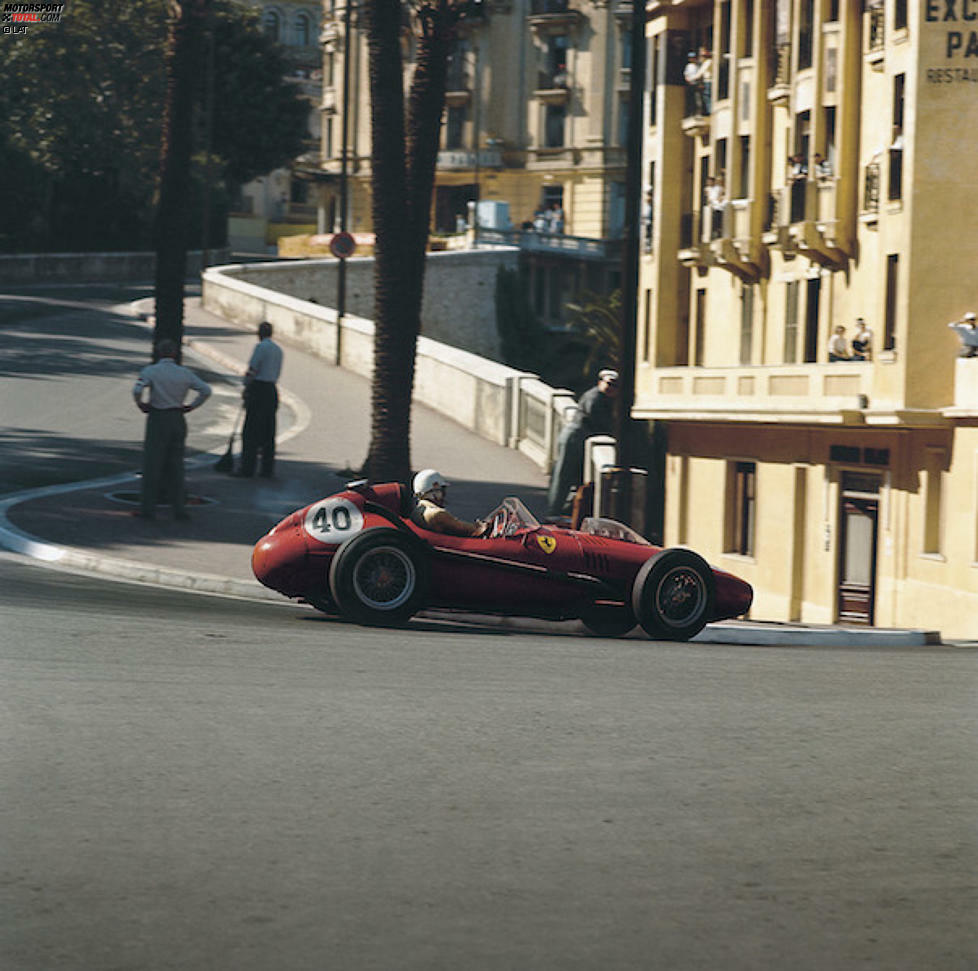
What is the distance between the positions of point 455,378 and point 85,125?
45380 millimetres

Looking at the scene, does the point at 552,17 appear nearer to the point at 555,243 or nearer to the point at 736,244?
the point at 555,243

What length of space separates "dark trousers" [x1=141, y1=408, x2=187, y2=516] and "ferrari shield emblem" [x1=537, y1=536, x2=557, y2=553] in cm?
593

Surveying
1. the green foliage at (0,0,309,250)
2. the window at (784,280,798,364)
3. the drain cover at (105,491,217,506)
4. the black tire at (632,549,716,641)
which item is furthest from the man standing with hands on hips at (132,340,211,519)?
Answer: the green foliage at (0,0,309,250)

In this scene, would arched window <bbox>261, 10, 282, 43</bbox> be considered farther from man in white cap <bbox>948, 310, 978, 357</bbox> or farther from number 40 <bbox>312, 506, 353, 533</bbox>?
number 40 <bbox>312, 506, 353, 533</bbox>

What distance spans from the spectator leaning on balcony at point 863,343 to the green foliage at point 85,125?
4625cm

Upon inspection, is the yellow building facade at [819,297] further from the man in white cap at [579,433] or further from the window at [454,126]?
the window at [454,126]

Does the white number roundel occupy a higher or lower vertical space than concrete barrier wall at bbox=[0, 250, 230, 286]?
lower

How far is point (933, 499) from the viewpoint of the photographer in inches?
1265

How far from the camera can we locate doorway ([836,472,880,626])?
34125 mm

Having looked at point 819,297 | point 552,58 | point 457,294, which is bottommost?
point 819,297

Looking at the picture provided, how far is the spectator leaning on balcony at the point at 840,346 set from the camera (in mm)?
34250

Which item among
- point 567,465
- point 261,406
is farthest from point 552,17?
point 567,465

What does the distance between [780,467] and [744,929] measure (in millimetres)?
32252

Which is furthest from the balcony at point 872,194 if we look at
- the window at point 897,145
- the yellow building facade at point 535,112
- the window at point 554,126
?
the window at point 554,126
